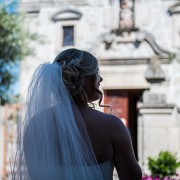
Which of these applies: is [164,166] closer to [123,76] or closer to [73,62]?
[73,62]

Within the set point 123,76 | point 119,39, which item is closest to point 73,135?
point 123,76

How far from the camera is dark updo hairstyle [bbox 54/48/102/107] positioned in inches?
88.4

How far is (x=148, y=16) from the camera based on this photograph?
59.0ft

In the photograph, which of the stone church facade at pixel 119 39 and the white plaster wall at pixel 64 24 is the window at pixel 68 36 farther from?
the white plaster wall at pixel 64 24

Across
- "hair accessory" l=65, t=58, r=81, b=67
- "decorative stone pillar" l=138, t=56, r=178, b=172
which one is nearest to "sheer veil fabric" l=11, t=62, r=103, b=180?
"hair accessory" l=65, t=58, r=81, b=67

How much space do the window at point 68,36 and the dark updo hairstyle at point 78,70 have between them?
1653cm

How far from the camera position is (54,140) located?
2.37 m

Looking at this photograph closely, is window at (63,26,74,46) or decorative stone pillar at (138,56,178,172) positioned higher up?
window at (63,26,74,46)

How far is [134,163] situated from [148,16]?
16406 millimetres

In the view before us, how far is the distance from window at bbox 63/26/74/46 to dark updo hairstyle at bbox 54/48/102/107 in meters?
16.5

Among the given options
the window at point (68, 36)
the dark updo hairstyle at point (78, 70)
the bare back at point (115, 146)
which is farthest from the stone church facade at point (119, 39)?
the bare back at point (115, 146)

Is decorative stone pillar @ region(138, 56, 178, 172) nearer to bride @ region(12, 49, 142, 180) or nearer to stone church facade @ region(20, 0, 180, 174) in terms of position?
stone church facade @ region(20, 0, 180, 174)

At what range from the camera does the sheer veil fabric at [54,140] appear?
2252 mm

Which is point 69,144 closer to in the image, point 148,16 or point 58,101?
point 58,101
